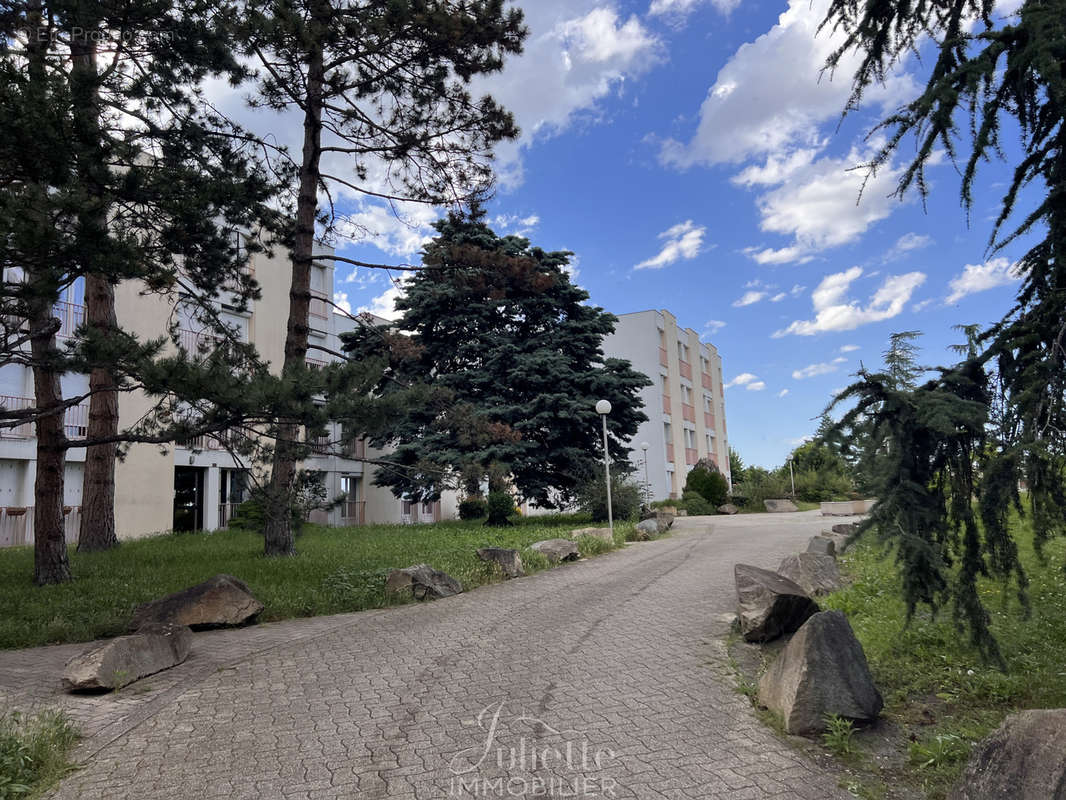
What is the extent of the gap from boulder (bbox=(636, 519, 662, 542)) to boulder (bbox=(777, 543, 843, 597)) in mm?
8613

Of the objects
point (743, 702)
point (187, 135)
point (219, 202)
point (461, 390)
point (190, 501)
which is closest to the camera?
point (743, 702)

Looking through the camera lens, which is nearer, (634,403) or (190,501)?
(634,403)

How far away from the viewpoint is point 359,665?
6512 millimetres

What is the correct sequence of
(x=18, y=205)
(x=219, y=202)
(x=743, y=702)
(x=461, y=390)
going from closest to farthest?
(x=743, y=702) < (x=18, y=205) < (x=219, y=202) < (x=461, y=390)

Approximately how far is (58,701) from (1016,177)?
825 cm

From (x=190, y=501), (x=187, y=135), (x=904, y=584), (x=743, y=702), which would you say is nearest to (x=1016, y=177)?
(x=904, y=584)

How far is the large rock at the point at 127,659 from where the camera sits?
18.9ft

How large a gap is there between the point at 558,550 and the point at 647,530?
19.6 ft

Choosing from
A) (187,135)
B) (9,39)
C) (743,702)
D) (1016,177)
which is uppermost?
(9,39)

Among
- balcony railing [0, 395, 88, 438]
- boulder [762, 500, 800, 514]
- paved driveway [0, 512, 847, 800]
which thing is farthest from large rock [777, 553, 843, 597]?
boulder [762, 500, 800, 514]

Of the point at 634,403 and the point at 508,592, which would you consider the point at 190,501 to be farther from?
the point at 508,592

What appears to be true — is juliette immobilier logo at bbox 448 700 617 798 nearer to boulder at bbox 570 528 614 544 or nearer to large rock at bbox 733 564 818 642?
large rock at bbox 733 564 818 642

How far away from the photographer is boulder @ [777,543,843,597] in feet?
29.2

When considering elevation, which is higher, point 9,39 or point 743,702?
point 9,39
